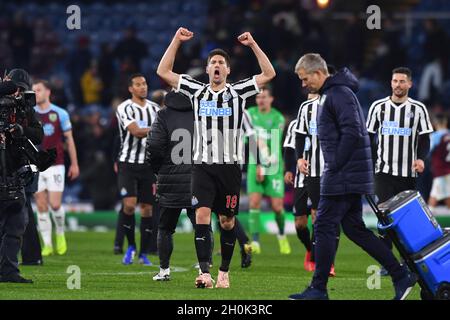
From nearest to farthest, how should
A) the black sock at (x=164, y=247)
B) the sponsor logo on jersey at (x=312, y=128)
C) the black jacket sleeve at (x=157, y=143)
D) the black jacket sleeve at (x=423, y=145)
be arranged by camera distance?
the black sock at (x=164, y=247), the black jacket sleeve at (x=157, y=143), the black jacket sleeve at (x=423, y=145), the sponsor logo on jersey at (x=312, y=128)

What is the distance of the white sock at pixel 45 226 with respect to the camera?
54.6ft

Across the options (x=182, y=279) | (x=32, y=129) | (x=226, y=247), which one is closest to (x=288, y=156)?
(x=182, y=279)

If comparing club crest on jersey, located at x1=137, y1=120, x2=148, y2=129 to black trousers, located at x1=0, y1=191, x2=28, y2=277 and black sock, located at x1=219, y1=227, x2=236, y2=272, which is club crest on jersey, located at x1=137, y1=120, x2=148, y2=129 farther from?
black sock, located at x1=219, y1=227, x2=236, y2=272

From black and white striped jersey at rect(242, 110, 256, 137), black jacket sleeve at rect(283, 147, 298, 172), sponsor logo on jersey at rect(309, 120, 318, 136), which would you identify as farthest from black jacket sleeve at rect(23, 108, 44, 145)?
black and white striped jersey at rect(242, 110, 256, 137)

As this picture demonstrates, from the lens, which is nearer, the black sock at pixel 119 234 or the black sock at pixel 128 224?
the black sock at pixel 128 224

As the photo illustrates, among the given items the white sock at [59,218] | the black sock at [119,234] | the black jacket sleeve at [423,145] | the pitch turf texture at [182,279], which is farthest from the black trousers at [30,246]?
the black jacket sleeve at [423,145]

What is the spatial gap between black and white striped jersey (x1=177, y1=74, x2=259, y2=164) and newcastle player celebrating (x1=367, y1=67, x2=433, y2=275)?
2486 millimetres

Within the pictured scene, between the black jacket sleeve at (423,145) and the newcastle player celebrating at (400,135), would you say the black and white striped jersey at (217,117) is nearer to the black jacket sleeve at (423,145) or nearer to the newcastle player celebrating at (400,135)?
the newcastle player celebrating at (400,135)

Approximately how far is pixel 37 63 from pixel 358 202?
17450 mm

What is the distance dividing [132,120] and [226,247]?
390 cm

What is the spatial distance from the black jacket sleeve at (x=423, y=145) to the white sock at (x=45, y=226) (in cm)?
573

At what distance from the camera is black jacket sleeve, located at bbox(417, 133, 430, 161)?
13398 mm

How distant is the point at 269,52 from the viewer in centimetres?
2427

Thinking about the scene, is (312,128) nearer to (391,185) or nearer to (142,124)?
(391,185)
